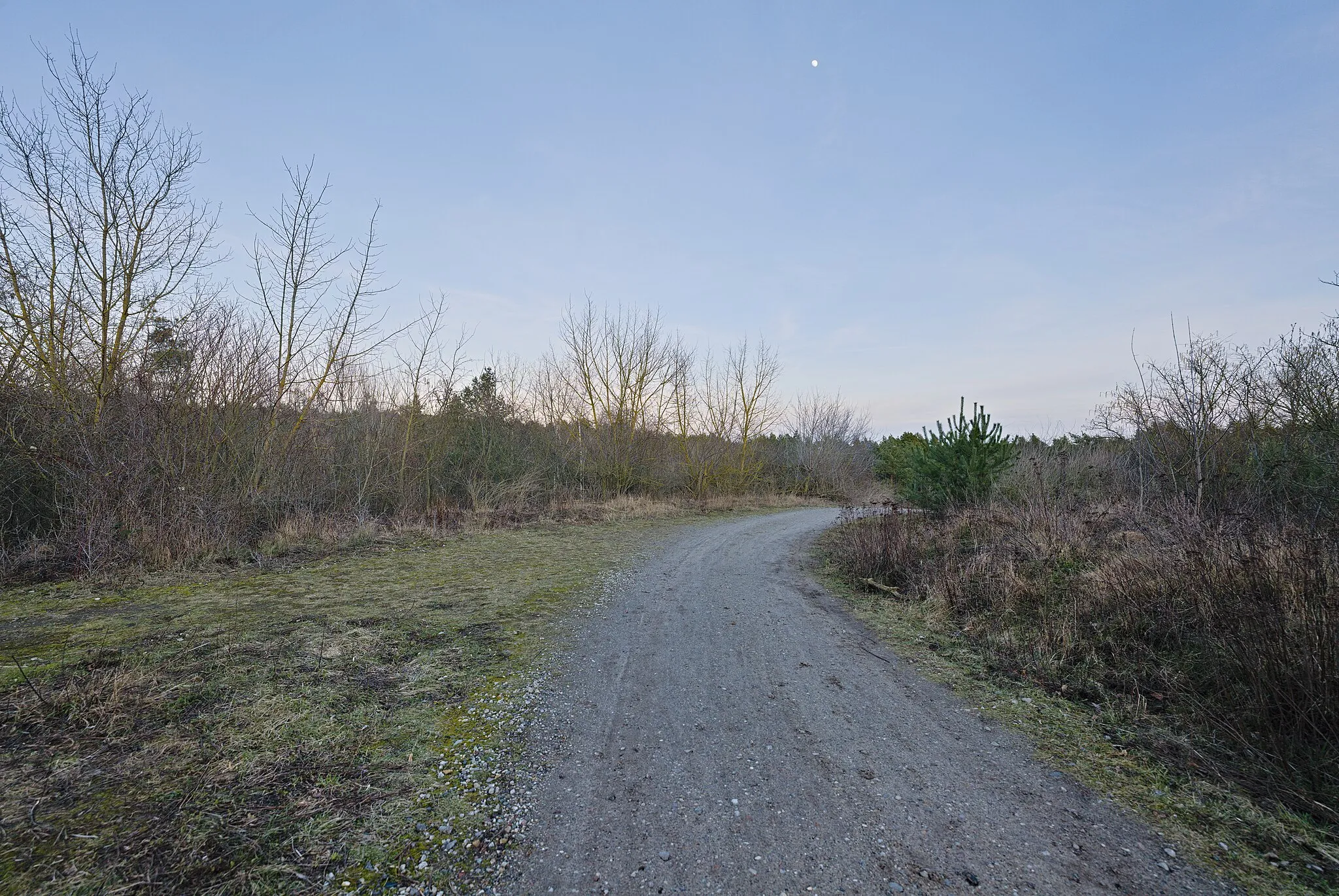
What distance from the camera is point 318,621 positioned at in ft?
16.8

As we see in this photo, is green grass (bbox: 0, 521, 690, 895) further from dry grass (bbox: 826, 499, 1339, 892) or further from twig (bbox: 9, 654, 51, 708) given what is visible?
dry grass (bbox: 826, 499, 1339, 892)

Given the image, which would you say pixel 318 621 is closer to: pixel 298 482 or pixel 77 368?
pixel 77 368

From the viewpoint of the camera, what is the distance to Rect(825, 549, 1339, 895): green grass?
91.0 inches

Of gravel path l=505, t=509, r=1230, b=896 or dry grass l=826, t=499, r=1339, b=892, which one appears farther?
dry grass l=826, t=499, r=1339, b=892

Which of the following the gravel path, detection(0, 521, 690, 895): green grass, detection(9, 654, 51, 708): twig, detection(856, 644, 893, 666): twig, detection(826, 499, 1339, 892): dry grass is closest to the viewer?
detection(0, 521, 690, 895): green grass

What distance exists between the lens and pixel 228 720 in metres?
3.08

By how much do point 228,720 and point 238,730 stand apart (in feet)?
0.55

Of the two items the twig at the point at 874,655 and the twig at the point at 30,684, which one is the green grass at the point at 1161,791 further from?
the twig at the point at 30,684

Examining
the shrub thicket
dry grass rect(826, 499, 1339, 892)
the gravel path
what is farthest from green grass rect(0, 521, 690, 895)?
the shrub thicket

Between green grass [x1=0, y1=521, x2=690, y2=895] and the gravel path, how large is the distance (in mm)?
562

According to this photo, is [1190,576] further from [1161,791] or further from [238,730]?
[238,730]

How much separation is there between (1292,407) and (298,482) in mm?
19850

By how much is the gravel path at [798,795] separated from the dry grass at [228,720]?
793mm

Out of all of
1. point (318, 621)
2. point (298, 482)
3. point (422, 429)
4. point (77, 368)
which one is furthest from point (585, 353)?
point (318, 621)
